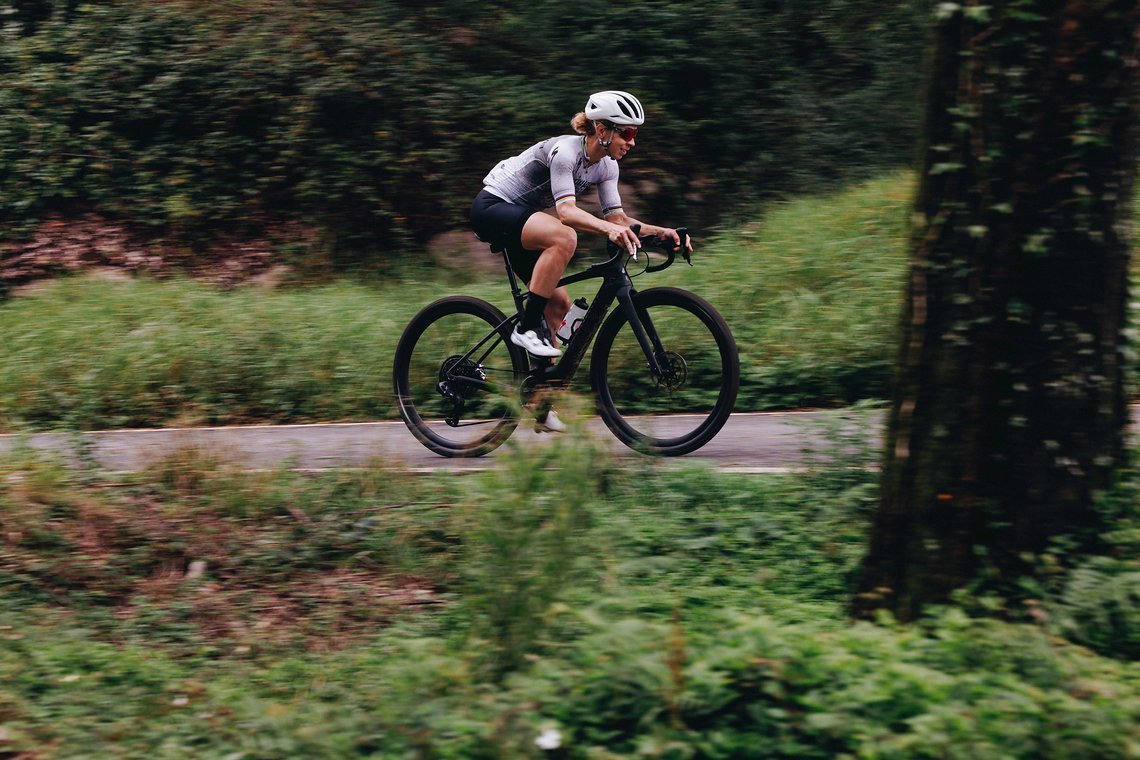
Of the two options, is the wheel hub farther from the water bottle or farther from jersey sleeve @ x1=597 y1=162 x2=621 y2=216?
jersey sleeve @ x1=597 y1=162 x2=621 y2=216

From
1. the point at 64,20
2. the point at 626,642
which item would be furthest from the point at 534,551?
the point at 64,20

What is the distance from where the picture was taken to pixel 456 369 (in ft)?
24.2

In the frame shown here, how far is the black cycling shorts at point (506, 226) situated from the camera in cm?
690

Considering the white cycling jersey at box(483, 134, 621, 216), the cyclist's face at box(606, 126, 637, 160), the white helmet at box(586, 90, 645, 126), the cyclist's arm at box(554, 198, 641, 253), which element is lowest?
the cyclist's arm at box(554, 198, 641, 253)

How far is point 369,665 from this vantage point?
475 centimetres

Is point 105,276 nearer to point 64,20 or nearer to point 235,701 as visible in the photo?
point 64,20

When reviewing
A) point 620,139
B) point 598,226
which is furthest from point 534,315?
point 620,139

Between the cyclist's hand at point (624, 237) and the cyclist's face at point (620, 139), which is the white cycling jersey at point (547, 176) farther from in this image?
the cyclist's hand at point (624, 237)

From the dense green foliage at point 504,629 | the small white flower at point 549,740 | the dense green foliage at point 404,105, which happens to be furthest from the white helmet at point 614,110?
the dense green foliage at point 404,105

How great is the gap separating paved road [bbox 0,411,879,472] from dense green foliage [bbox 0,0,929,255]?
526 cm

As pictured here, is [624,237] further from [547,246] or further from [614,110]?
[614,110]

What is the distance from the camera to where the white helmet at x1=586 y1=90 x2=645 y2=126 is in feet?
21.1

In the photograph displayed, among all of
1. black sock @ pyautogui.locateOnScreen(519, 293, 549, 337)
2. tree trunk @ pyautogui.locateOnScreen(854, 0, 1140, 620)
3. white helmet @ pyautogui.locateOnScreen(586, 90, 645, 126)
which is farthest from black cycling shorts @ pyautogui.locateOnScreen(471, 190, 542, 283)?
tree trunk @ pyautogui.locateOnScreen(854, 0, 1140, 620)

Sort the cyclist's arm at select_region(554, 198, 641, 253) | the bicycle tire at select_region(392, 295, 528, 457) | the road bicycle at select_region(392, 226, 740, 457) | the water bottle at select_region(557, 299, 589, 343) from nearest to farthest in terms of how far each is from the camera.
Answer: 1. the cyclist's arm at select_region(554, 198, 641, 253)
2. the road bicycle at select_region(392, 226, 740, 457)
3. the water bottle at select_region(557, 299, 589, 343)
4. the bicycle tire at select_region(392, 295, 528, 457)
